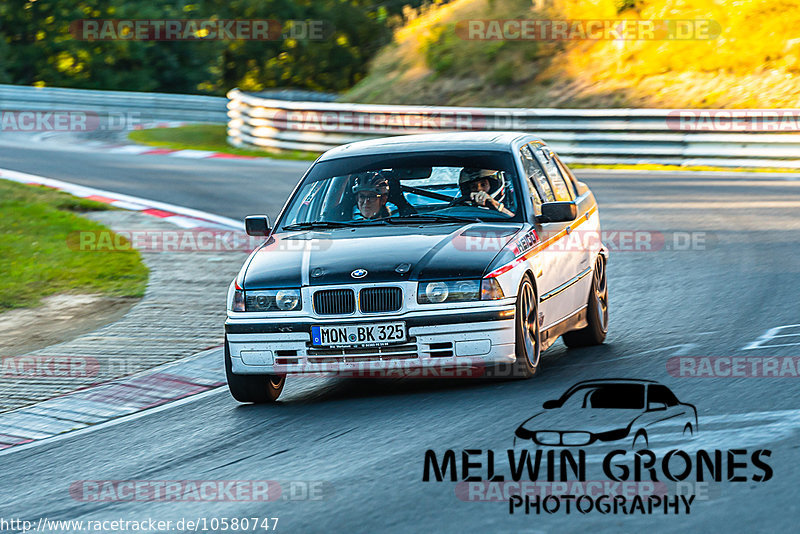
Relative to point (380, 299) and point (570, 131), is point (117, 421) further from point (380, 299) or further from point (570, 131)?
point (570, 131)

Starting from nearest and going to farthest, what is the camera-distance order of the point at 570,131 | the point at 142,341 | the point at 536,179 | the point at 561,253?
the point at 561,253
the point at 536,179
the point at 142,341
the point at 570,131

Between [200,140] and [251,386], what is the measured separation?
81.2 ft

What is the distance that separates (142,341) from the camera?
10.2 meters

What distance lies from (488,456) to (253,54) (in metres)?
42.2

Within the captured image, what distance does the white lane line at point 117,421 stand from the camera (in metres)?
7.47

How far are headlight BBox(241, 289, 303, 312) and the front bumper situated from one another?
→ 92mm

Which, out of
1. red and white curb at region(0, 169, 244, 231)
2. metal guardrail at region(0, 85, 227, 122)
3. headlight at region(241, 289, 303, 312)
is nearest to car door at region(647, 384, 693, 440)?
headlight at region(241, 289, 303, 312)

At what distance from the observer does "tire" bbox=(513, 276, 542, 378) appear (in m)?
7.29

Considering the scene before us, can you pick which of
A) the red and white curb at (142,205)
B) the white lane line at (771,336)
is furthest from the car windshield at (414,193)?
the red and white curb at (142,205)

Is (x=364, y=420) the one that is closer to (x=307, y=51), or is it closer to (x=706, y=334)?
(x=706, y=334)

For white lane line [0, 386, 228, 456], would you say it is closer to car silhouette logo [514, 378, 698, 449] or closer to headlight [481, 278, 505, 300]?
headlight [481, 278, 505, 300]

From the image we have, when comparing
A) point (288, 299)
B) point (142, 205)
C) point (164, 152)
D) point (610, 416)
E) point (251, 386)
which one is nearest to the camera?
point (610, 416)

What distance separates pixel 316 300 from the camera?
23.7ft

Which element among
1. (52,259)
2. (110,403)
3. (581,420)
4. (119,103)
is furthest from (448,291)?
(119,103)
